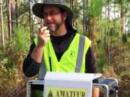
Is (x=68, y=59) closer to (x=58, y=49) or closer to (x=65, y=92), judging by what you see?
(x=58, y=49)

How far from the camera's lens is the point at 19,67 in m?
8.23

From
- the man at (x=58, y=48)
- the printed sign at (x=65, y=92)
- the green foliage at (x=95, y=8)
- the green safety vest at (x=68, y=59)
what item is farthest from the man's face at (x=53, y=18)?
the green foliage at (x=95, y=8)

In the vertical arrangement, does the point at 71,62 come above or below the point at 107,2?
below

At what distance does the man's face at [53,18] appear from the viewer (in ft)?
10.3

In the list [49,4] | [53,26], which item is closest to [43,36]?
[53,26]

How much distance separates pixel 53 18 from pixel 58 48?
0.97ft

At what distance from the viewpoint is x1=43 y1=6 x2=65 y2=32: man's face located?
3131 mm

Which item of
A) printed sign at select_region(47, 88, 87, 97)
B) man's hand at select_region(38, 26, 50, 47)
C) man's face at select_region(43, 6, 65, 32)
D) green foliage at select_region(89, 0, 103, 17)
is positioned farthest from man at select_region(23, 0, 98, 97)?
green foliage at select_region(89, 0, 103, 17)

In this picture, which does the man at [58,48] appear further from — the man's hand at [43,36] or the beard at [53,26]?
the man's hand at [43,36]

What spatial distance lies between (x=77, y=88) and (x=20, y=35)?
625cm

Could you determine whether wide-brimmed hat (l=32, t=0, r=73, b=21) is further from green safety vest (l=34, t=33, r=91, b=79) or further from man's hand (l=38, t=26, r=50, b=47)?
man's hand (l=38, t=26, r=50, b=47)

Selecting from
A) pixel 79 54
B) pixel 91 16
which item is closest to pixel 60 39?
pixel 79 54

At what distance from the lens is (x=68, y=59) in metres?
3.29

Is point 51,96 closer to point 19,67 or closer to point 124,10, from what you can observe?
point 19,67
